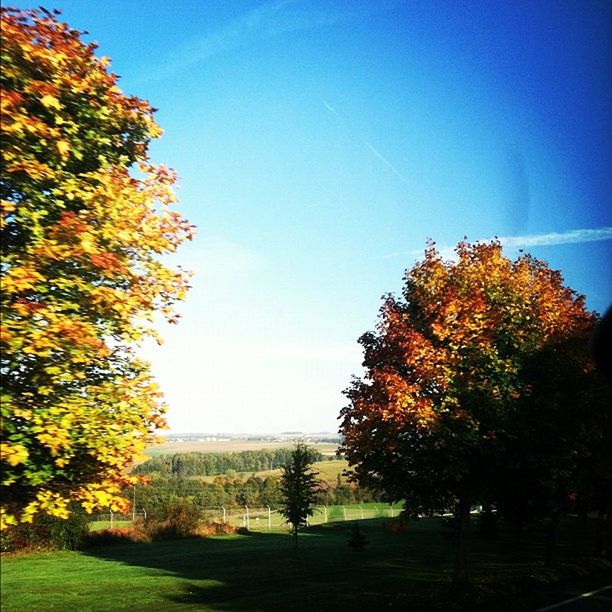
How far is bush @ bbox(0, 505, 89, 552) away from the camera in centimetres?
1730

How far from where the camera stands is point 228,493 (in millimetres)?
65938

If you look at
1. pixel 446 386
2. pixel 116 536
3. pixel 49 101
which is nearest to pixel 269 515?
pixel 116 536

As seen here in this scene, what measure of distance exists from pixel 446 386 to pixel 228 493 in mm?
56365

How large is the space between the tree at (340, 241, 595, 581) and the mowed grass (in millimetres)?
2362

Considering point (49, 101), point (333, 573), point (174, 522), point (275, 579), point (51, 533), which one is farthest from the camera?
point (174, 522)

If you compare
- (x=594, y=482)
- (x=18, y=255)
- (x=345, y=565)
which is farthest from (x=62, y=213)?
(x=345, y=565)

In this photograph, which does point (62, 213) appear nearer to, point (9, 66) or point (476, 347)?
point (9, 66)

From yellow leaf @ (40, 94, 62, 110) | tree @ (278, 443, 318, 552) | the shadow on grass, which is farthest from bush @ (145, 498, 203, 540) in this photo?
yellow leaf @ (40, 94, 62, 110)

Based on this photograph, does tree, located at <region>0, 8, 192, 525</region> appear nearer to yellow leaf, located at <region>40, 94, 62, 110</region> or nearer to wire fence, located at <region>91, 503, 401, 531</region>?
yellow leaf, located at <region>40, 94, 62, 110</region>

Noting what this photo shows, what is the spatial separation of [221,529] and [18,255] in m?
40.4

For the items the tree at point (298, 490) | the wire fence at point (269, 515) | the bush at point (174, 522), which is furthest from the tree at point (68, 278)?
the wire fence at point (269, 515)

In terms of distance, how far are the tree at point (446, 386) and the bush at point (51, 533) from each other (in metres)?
8.20

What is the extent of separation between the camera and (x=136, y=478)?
923cm

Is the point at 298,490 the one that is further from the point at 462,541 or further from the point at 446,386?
the point at 446,386
